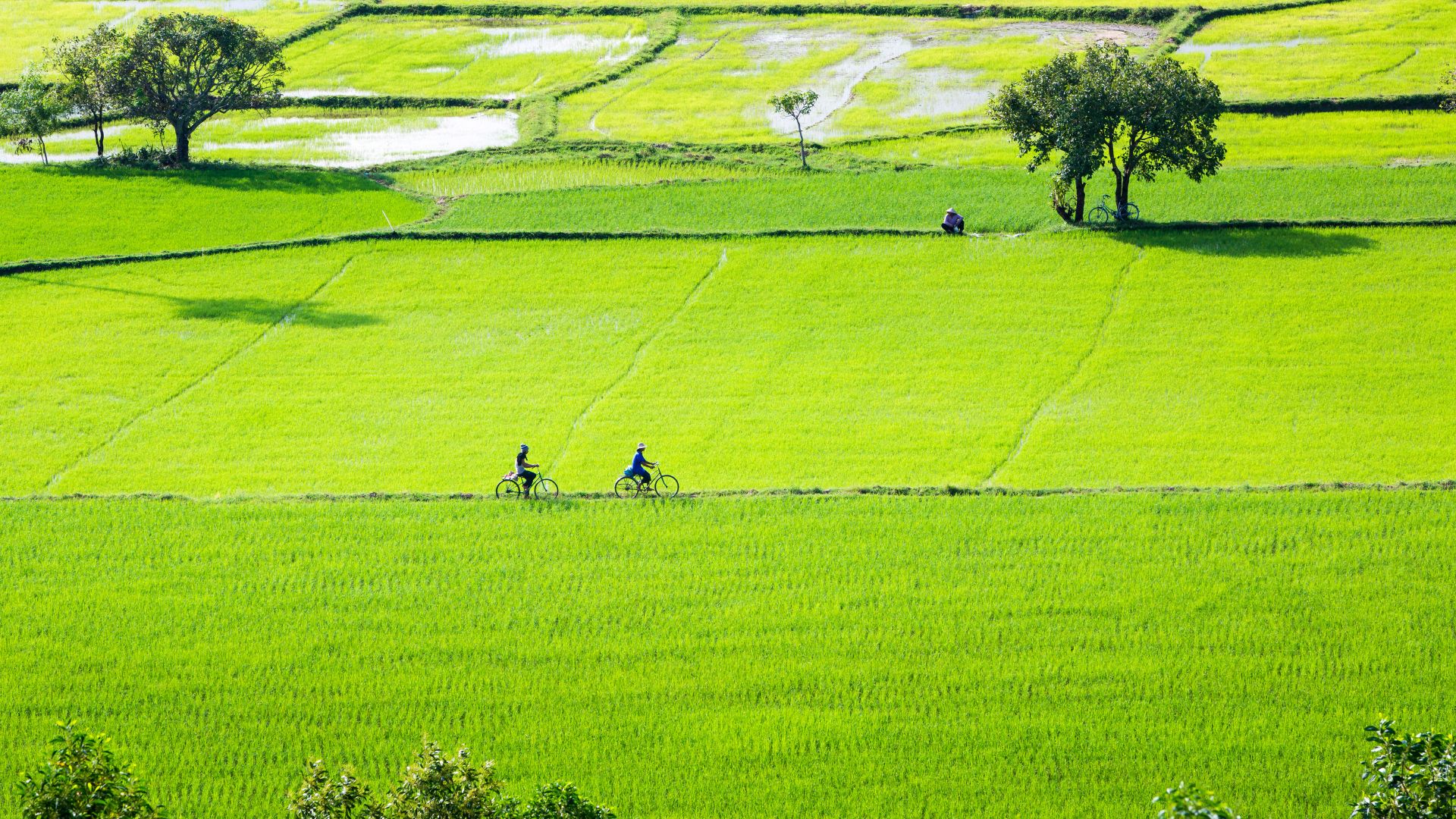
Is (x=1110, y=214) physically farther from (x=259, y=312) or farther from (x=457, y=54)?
(x=457, y=54)

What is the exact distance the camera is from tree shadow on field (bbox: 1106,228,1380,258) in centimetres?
3584

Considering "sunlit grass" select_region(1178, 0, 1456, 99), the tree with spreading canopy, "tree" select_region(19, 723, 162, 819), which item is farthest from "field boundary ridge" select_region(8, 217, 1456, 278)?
"tree" select_region(19, 723, 162, 819)

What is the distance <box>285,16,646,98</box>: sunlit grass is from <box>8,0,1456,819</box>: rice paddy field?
8627 millimetres

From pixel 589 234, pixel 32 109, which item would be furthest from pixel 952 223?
pixel 32 109

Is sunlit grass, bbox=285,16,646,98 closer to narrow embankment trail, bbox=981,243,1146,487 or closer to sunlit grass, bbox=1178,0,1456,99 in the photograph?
sunlit grass, bbox=1178,0,1456,99

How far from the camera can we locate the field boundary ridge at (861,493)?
78.0 ft

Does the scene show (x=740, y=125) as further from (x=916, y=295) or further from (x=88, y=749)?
(x=88, y=749)

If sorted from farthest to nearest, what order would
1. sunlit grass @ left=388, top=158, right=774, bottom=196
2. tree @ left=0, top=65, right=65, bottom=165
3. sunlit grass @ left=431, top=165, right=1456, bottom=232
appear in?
1. tree @ left=0, top=65, right=65, bottom=165
2. sunlit grass @ left=388, top=158, right=774, bottom=196
3. sunlit grass @ left=431, top=165, right=1456, bottom=232

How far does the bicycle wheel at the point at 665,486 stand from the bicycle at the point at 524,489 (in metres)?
1.78

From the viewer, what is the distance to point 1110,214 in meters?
39.4

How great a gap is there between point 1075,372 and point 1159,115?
1143 centimetres

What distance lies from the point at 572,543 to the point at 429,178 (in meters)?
27.6

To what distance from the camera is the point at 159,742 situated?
1714 centimetres

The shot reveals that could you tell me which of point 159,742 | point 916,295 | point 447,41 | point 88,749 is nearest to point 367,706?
point 159,742
